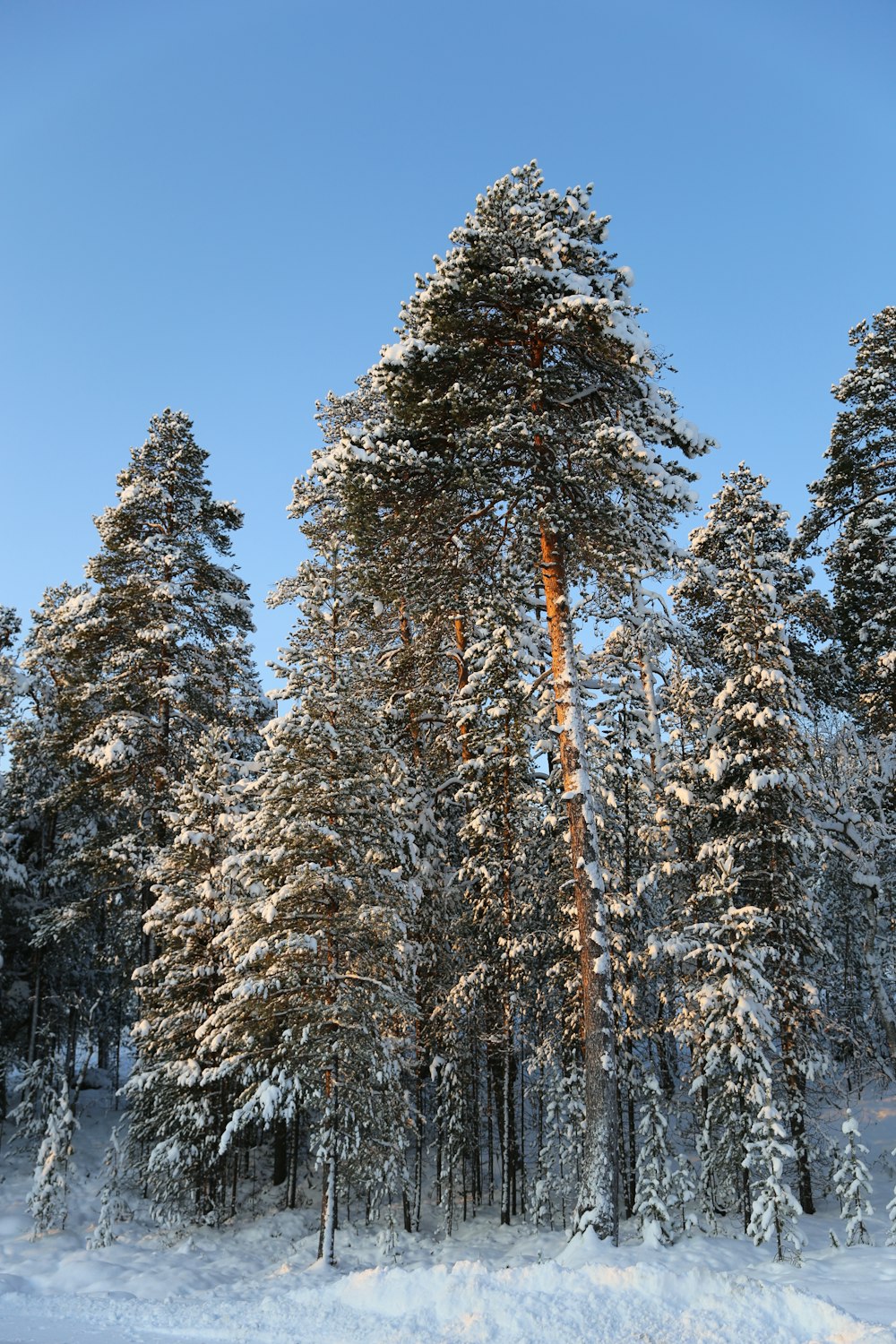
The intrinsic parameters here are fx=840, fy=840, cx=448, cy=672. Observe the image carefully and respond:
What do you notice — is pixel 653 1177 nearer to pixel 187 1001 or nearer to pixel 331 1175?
pixel 331 1175

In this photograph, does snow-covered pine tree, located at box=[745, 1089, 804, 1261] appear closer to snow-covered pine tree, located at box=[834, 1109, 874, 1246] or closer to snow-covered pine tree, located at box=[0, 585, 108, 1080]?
snow-covered pine tree, located at box=[834, 1109, 874, 1246]

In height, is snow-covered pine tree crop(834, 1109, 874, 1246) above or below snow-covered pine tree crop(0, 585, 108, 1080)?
below

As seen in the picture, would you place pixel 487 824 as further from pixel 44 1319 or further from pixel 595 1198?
pixel 44 1319

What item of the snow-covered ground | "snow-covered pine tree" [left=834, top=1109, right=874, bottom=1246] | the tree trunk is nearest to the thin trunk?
the snow-covered ground

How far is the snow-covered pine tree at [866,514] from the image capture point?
19.6 m

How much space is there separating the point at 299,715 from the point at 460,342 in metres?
7.11

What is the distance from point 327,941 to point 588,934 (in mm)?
5057

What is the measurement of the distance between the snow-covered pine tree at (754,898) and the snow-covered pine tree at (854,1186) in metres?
1.65

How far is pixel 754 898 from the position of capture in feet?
63.0

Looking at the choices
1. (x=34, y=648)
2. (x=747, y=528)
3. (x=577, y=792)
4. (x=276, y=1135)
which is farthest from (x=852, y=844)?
(x=34, y=648)

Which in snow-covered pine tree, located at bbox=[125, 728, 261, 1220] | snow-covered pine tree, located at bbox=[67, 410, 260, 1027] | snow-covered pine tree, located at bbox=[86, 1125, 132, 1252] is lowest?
snow-covered pine tree, located at bbox=[86, 1125, 132, 1252]

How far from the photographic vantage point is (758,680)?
19266 millimetres

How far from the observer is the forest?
13734 mm

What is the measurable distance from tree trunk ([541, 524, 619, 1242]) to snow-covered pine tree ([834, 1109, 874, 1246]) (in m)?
4.48
